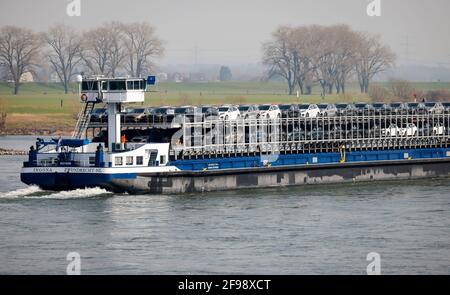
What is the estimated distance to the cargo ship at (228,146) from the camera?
236ft

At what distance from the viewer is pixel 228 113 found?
81.2 meters

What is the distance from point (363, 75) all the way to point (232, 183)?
4637 inches

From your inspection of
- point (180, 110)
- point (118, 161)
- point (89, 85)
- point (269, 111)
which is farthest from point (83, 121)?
point (269, 111)

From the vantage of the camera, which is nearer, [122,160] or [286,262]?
[286,262]

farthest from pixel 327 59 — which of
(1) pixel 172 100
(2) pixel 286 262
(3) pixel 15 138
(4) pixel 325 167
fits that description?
(2) pixel 286 262

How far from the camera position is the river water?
171ft

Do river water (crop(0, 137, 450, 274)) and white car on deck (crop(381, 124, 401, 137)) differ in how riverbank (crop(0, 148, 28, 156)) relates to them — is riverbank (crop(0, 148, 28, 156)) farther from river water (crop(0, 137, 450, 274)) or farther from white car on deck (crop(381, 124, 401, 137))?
white car on deck (crop(381, 124, 401, 137))

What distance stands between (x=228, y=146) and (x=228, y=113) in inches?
106

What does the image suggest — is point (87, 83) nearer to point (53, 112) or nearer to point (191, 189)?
point (191, 189)

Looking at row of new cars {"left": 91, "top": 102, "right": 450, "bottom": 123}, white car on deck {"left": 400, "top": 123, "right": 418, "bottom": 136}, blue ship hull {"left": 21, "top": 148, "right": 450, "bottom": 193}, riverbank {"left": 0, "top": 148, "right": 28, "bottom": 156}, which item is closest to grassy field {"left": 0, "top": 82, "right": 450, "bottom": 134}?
riverbank {"left": 0, "top": 148, "right": 28, "bottom": 156}

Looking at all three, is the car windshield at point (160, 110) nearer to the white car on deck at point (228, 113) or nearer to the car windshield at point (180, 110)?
the car windshield at point (180, 110)

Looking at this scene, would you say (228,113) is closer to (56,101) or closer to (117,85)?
(117,85)

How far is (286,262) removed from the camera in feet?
173

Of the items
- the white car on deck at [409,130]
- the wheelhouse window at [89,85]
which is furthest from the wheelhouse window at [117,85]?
the white car on deck at [409,130]
